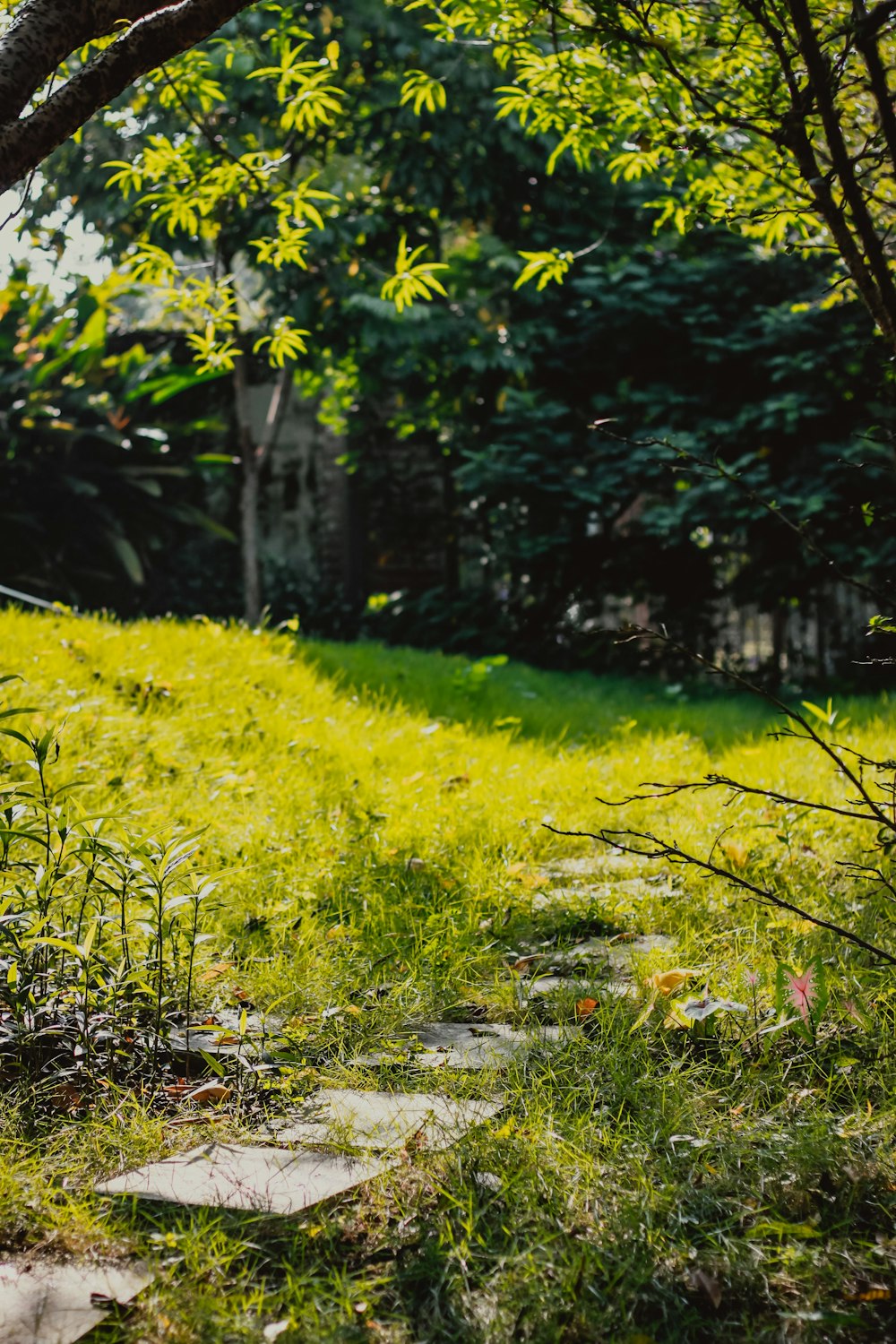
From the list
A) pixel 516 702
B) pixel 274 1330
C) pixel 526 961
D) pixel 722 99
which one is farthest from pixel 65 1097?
pixel 516 702

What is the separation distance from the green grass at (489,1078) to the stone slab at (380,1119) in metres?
0.05

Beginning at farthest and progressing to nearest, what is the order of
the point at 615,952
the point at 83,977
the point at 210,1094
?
1. the point at 615,952
2. the point at 83,977
3. the point at 210,1094

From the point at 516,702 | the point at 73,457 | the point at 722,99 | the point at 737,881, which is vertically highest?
the point at 722,99

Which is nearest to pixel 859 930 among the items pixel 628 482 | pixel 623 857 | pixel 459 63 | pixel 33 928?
pixel 623 857

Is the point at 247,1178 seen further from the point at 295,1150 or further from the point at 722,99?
the point at 722,99

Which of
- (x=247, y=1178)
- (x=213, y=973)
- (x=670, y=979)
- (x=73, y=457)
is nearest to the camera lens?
(x=247, y=1178)

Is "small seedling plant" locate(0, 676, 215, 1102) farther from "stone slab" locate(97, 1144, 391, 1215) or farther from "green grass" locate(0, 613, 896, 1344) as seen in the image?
"stone slab" locate(97, 1144, 391, 1215)

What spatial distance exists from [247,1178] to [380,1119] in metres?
0.25

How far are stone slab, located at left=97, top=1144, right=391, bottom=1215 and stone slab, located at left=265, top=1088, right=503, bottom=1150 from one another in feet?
0.16

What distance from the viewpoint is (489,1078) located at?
1.85m

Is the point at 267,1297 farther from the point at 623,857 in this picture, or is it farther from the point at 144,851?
the point at 623,857

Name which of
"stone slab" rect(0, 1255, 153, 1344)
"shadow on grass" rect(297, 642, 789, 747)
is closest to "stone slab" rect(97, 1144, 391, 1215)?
"stone slab" rect(0, 1255, 153, 1344)

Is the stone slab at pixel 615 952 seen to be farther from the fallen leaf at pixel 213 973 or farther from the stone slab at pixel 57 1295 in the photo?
the stone slab at pixel 57 1295

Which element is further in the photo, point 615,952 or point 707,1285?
point 615,952
